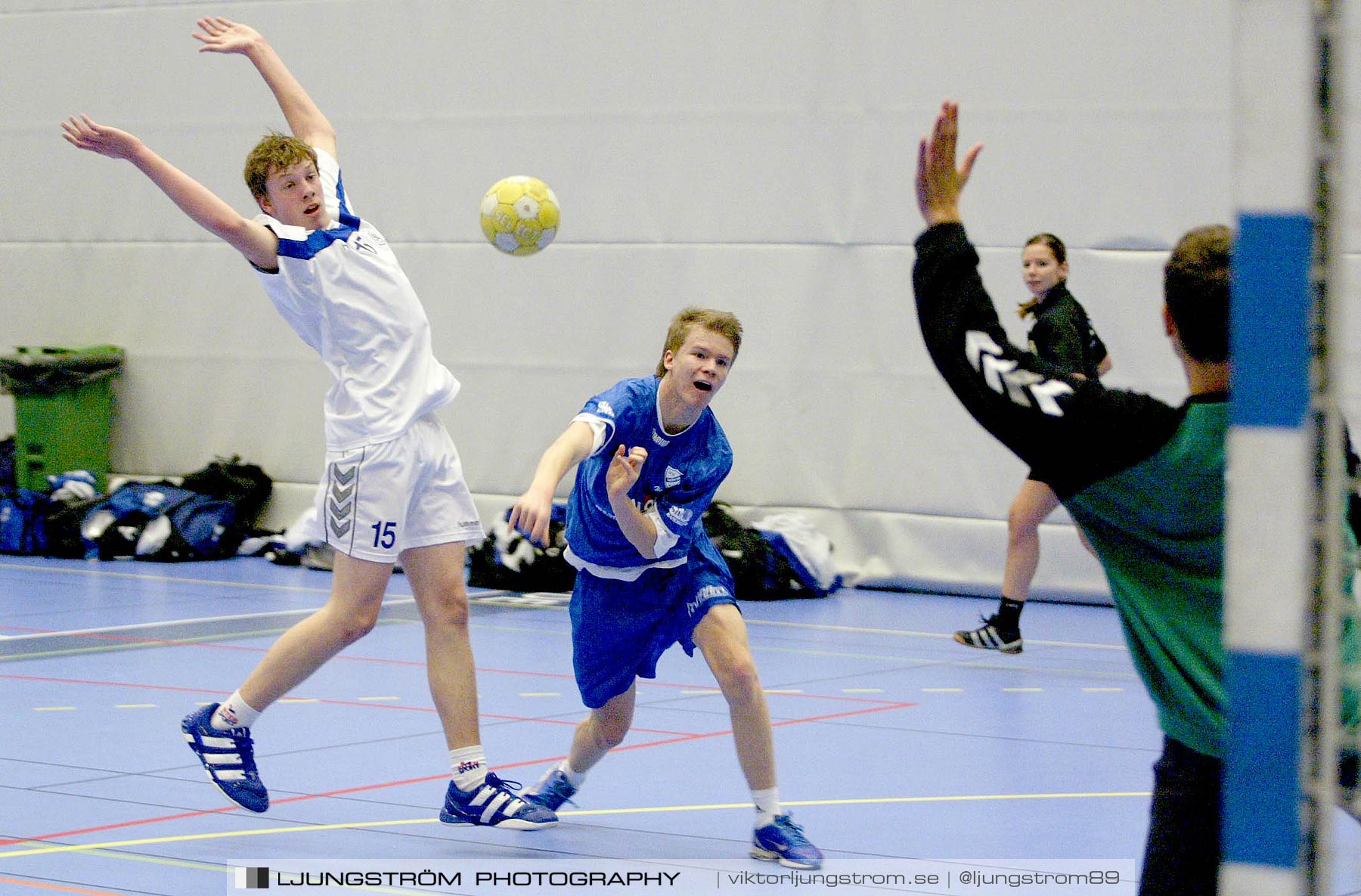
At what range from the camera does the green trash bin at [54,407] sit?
13.1 m

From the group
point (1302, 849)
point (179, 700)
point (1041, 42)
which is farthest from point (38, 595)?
point (1302, 849)

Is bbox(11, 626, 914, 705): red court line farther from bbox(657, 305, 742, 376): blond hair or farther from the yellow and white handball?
bbox(657, 305, 742, 376): blond hair

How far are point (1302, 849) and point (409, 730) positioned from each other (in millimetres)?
5006

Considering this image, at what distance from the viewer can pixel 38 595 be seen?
10391 mm

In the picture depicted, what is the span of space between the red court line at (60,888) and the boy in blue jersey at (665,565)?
126 cm

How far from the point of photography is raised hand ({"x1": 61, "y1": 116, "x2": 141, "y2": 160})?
4316 millimetres

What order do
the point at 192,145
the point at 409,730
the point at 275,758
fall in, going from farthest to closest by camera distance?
the point at 192,145
the point at 409,730
the point at 275,758

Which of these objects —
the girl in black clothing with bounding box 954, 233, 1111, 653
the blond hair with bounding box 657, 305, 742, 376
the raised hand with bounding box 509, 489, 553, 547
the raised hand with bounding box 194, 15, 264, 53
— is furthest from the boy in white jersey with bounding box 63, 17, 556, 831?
the girl in black clothing with bounding box 954, 233, 1111, 653

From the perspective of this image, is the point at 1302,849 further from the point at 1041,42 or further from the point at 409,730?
the point at 1041,42

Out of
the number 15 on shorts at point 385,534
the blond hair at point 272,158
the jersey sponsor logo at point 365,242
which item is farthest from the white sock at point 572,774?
the blond hair at point 272,158

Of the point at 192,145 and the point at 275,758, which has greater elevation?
the point at 192,145

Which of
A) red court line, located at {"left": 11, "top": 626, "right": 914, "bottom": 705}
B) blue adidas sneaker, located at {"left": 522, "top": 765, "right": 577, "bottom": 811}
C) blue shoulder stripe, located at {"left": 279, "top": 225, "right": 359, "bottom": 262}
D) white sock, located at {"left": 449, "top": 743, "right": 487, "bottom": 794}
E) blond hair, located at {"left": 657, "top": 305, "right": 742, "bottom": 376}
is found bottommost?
red court line, located at {"left": 11, "top": 626, "right": 914, "bottom": 705}

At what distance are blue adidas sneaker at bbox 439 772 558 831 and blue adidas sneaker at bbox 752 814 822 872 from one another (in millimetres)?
664

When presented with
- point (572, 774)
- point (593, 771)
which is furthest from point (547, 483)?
point (593, 771)
